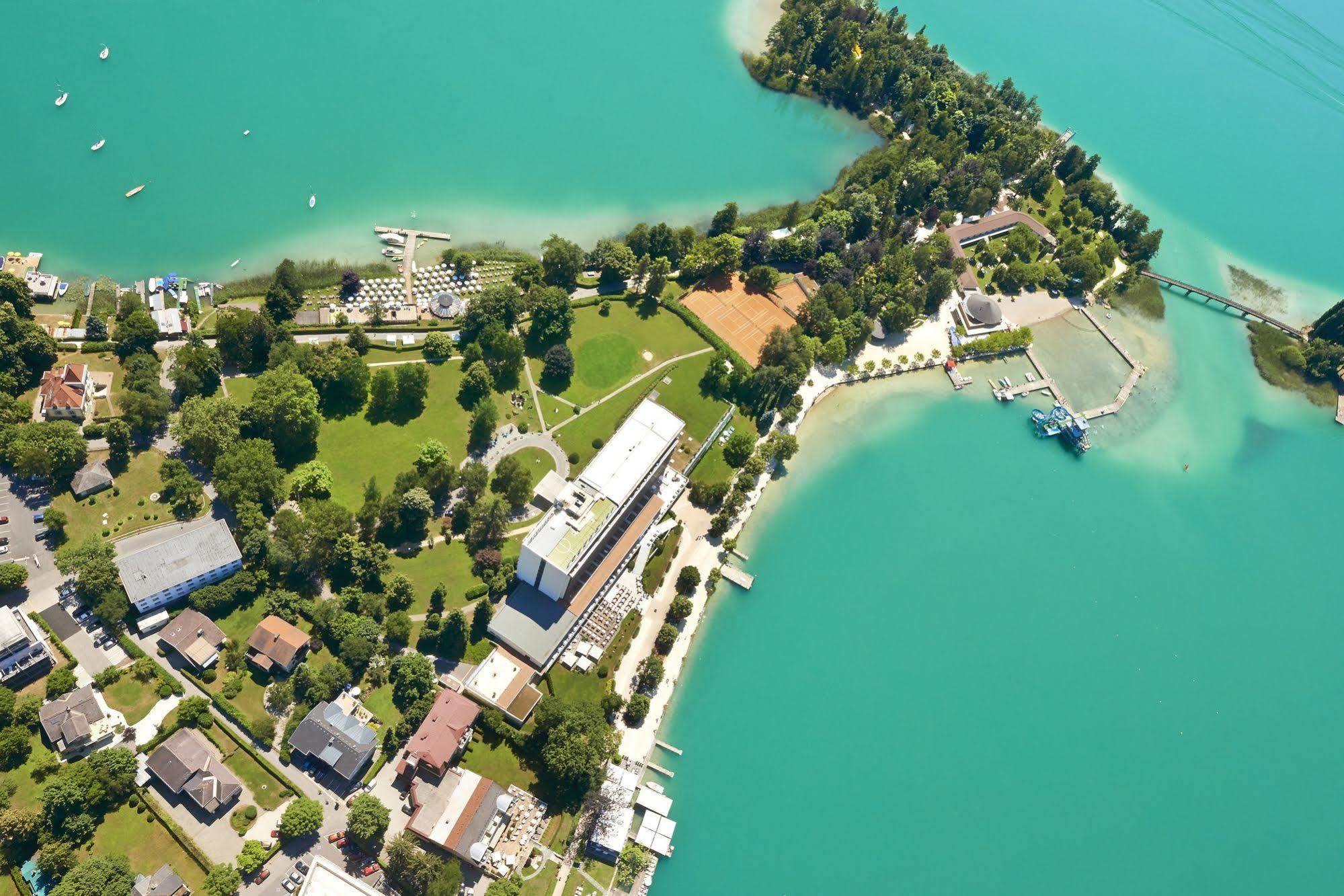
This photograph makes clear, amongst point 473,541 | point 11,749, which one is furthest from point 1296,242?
point 11,749

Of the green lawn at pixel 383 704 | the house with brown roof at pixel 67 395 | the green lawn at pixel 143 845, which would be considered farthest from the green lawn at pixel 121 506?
the green lawn at pixel 383 704

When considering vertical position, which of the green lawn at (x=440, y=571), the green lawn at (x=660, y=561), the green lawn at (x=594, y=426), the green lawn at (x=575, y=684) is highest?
the green lawn at (x=594, y=426)

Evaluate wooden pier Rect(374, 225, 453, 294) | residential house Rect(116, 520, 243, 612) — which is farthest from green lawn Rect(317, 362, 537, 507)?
wooden pier Rect(374, 225, 453, 294)

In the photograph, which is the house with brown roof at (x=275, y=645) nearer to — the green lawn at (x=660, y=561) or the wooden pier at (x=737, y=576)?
the green lawn at (x=660, y=561)

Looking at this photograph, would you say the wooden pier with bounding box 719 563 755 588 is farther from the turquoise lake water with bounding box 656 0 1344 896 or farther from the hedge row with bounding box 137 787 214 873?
the hedge row with bounding box 137 787 214 873

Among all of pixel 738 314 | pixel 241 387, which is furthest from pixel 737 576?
pixel 241 387

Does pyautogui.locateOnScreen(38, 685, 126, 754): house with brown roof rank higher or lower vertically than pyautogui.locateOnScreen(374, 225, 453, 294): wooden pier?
lower
